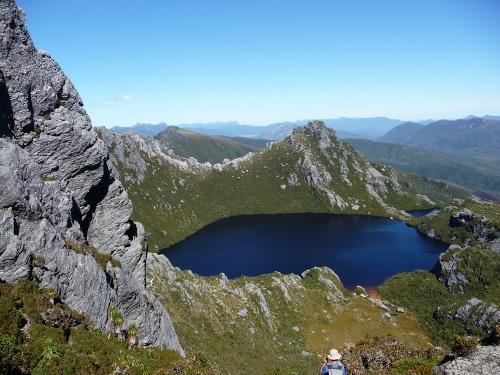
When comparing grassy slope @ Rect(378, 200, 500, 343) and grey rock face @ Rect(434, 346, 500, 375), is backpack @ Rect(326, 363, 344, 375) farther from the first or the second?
→ grassy slope @ Rect(378, 200, 500, 343)

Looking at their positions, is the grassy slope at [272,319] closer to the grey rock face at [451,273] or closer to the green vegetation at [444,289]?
the green vegetation at [444,289]

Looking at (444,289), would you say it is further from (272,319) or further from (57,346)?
(57,346)

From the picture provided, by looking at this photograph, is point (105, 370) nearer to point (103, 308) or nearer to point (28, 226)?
point (103, 308)

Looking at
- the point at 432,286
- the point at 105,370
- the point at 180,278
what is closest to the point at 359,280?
the point at 432,286

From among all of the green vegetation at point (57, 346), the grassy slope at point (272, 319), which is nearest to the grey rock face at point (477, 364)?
the green vegetation at point (57, 346)

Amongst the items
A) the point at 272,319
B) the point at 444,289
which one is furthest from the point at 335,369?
the point at 444,289
